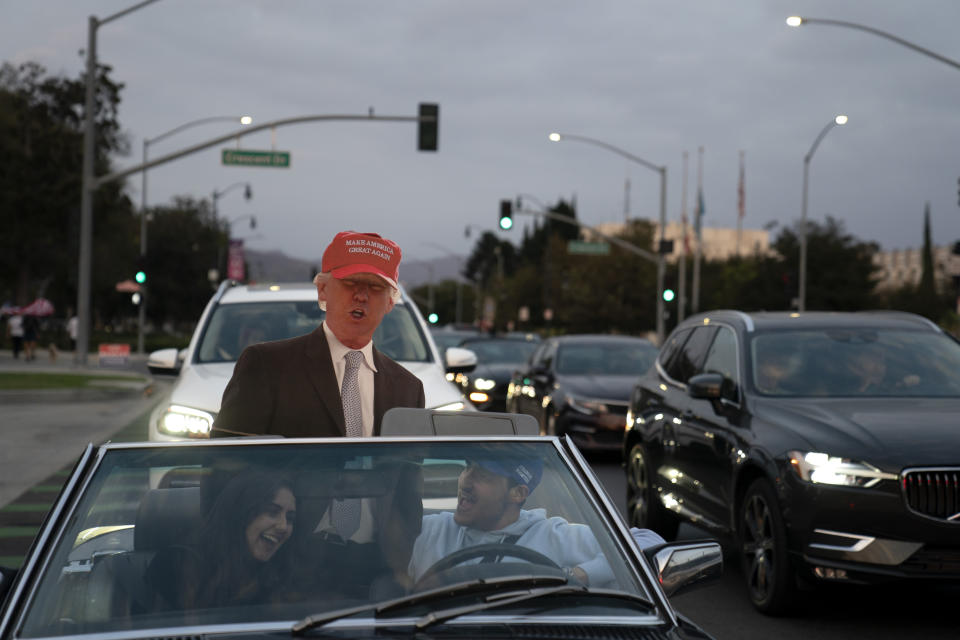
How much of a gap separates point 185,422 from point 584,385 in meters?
8.61

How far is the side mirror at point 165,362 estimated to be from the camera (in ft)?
30.3

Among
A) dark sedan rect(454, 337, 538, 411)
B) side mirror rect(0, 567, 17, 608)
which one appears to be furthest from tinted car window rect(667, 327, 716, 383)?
dark sedan rect(454, 337, 538, 411)

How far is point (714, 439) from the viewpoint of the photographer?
27.1 ft

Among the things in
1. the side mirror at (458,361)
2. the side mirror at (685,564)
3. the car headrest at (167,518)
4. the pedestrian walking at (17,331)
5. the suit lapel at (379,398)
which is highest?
the suit lapel at (379,398)

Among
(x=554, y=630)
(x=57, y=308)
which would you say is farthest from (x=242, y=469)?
(x=57, y=308)

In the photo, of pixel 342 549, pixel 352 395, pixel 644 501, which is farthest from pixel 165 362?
pixel 342 549

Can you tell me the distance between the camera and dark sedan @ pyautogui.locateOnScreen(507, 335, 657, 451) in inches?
602

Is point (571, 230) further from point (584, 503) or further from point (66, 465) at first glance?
point (584, 503)

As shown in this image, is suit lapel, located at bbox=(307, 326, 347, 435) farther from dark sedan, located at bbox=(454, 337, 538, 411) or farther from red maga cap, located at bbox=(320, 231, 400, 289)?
dark sedan, located at bbox=(454, 337, 538, 411)

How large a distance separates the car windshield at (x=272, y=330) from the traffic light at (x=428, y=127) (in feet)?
64.3

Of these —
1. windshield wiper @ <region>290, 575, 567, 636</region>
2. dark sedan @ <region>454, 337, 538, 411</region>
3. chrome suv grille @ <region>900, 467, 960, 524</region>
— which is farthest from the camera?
dark sedan @ <region>454, 337, 538, 411</region>

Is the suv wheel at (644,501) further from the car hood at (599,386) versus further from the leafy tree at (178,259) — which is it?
the leafy tree at (178,259)

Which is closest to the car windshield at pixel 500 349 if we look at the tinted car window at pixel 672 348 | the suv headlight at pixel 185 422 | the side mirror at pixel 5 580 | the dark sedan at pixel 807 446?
the tinted car window at pixel 672 348

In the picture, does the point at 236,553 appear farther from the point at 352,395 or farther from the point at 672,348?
the point at 672,348
